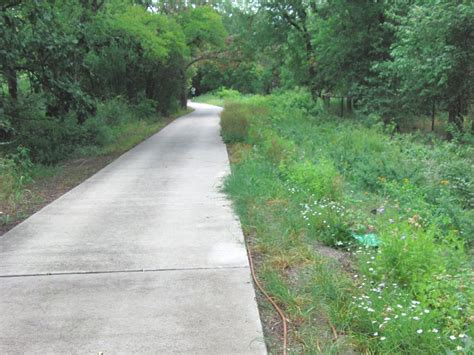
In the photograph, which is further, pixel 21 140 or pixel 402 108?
pixel 402 108

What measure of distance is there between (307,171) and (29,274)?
4438 mm

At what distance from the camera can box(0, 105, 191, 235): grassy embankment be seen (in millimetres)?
7410

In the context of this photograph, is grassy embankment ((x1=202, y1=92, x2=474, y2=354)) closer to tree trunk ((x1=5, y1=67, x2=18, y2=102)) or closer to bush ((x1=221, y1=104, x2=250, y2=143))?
bush ((x1=221, y1=104, x2=250, y2=143))

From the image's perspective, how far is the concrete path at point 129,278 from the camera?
3469 mm

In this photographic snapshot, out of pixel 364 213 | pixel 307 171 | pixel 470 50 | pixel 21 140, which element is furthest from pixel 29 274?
pixel 470 50

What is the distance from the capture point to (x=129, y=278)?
454 centimetres

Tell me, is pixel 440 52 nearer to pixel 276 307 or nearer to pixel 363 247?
pixel 363 247

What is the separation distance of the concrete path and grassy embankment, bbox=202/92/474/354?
345mm

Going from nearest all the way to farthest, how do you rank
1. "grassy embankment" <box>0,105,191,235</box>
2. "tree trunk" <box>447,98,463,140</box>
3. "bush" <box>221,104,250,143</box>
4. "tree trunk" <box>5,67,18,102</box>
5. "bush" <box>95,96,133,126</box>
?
"grassy embankment" <box>0,105,191,235</box> < "tree trunk" <box>5,67,18,102</box> < "bush" <box>221,104,250,143</box> < "tree trunk" <box>447,98,463,140</box> < "bush" <box>95,96,133,126</box>

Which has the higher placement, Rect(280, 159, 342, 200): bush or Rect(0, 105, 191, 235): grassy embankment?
Rect(280, 159, 342, 200): bush

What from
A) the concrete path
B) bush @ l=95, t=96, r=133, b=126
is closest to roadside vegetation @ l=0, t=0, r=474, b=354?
bush @ l=95, t=96, r=133, b=126

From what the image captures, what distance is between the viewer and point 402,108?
1864 cm

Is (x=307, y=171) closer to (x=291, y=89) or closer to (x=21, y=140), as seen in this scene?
(x=21, y=140)

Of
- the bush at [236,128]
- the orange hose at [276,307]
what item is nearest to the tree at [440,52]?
the bush at [236,128]
